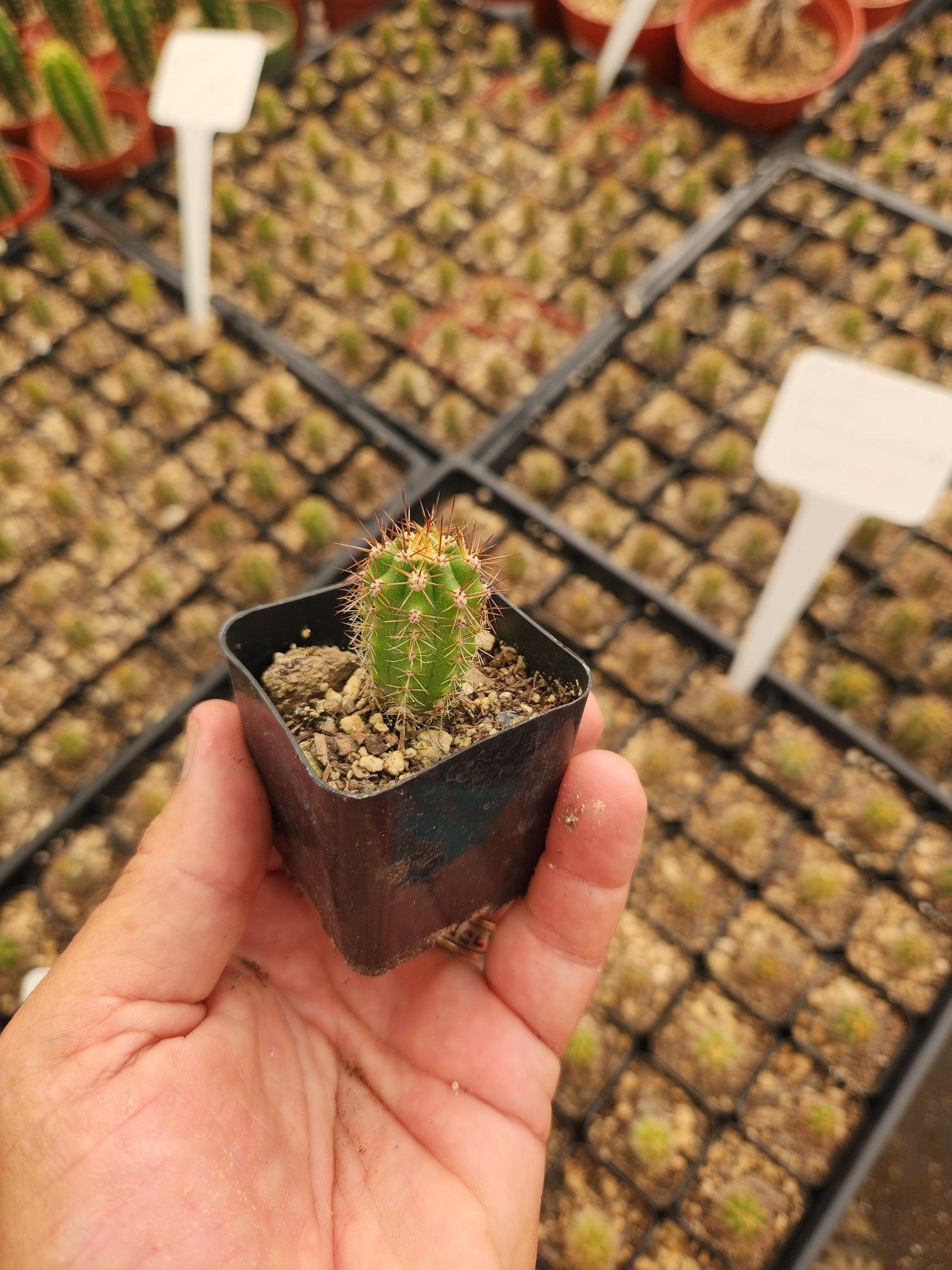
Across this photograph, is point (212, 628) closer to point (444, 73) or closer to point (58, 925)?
point (58, 925)

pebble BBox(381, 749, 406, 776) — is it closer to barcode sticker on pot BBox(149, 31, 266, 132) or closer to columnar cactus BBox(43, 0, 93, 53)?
barcode sticker on pot BBox(149, 31, 266, 132)

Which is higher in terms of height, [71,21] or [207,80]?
[207,80]

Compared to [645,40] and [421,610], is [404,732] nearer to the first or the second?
[421,610]

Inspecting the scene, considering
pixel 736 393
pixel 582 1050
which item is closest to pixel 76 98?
pixel 736 393

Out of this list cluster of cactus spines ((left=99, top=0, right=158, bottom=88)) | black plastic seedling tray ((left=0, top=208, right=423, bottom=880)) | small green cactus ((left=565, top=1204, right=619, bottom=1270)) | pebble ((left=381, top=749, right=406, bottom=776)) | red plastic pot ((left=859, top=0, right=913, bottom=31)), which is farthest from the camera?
red plastic pot ((left=859, top=0, right=913, bottom=31))

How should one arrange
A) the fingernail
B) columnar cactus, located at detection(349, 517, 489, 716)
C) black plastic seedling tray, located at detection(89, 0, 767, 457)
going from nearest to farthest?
columnar cactus, located at detection(349, 517, 489, 716), the fingernail, black plastic seedling tray, located at detection(89, 0, 767, 457)

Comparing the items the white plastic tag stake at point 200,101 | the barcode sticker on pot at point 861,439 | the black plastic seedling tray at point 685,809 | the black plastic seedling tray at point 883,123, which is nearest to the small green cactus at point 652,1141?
the black plastic seedling tray at point 685,809

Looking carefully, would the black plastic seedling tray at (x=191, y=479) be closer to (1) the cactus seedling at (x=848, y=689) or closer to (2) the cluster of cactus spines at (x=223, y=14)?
(2) the cluster of cactus spines at (x=223, y=14)

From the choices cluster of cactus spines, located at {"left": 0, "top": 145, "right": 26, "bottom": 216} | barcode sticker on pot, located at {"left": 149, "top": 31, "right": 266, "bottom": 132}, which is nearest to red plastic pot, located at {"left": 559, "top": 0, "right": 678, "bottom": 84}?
barcode sticker on pot, located at {"left": 149, "top": 31, "right": 266, "bottom": 132}
